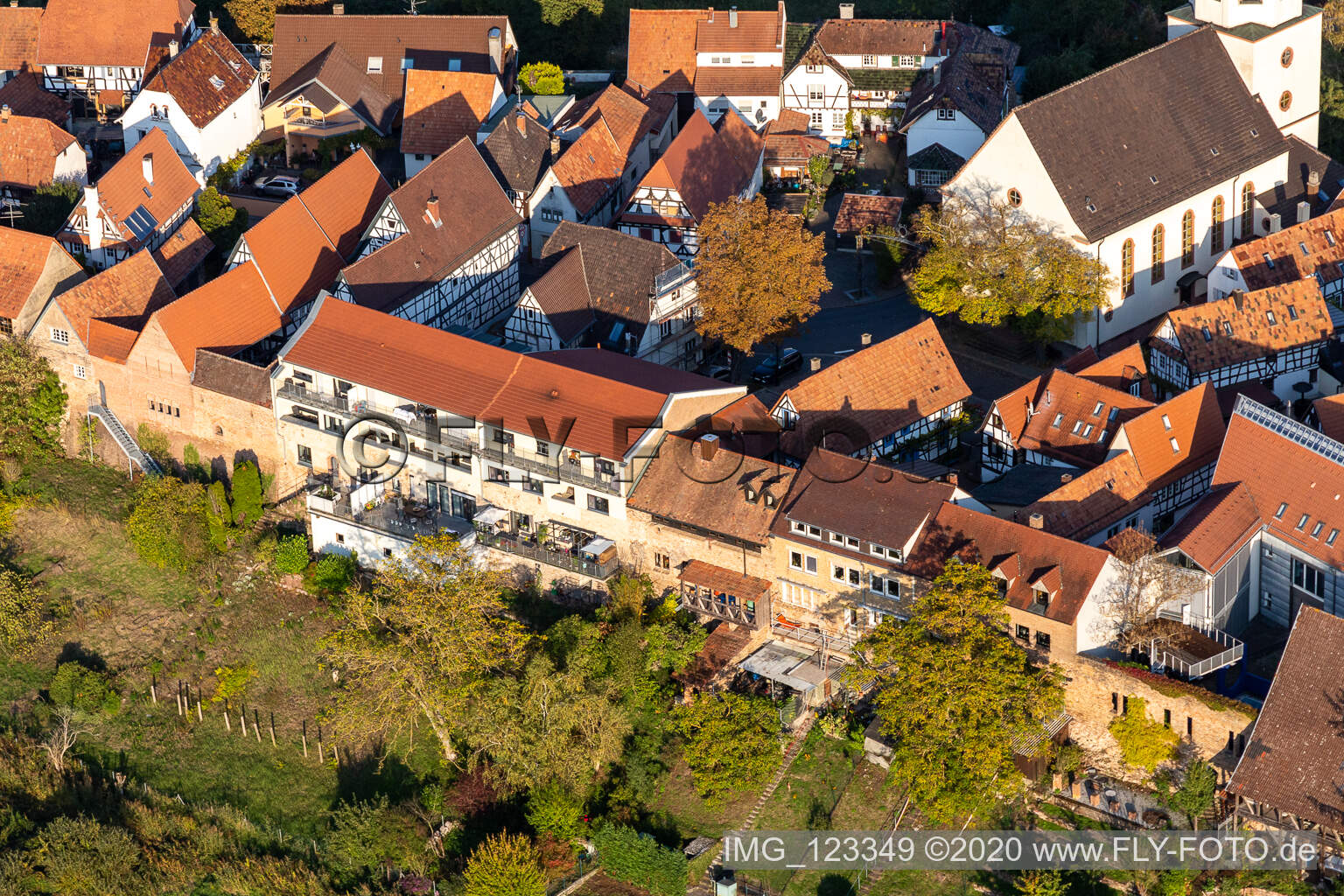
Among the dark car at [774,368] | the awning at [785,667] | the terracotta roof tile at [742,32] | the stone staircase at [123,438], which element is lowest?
the awning at [785,667]

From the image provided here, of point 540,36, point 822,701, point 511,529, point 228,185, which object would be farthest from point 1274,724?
point 540,36

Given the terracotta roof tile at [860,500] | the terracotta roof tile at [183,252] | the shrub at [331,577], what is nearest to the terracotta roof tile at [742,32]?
the terracotta roof tile at [183,252]

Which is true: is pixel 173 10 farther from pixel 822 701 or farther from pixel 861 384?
pixel 822 701

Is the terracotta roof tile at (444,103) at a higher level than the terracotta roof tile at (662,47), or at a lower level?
lower

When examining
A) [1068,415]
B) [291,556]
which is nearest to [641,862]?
[291,556]

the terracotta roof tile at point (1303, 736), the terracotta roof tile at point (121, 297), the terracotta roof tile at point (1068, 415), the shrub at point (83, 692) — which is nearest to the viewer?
the terracotta roof tile at point (1303, 736)

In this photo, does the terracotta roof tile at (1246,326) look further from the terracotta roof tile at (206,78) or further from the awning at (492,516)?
the terracotta roof tile at (206,78)

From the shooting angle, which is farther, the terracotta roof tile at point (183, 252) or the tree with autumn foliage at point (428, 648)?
the terracotta roof tile at point (183, 252)

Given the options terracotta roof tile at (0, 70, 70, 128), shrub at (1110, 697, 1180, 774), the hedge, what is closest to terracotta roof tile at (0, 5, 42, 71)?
terracotta roof tile at (0, 70, 70, 128)
